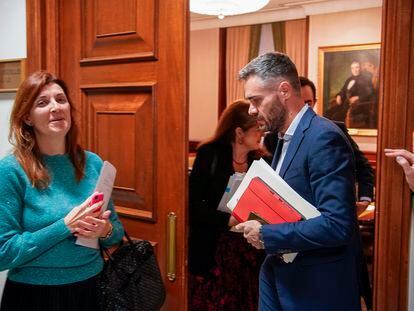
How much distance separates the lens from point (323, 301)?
140 centimetres

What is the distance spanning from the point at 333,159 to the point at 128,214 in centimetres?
98

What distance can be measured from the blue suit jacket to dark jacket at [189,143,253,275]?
3.01ft

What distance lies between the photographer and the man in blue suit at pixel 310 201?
4.30 ft

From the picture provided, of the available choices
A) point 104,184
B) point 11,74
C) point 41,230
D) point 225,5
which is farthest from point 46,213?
point 225,5

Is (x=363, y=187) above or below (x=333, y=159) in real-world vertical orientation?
below

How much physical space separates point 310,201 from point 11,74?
5.23 feet

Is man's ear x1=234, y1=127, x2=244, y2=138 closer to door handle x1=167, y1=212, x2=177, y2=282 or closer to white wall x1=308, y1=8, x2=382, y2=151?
door handle x1=167, y1=212, x2=177, y2=282

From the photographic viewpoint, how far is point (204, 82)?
6.98 meters

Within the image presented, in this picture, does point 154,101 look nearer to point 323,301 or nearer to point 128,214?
point 128,214

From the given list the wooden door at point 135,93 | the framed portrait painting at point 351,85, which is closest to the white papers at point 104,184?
the wooden door at point 135,93

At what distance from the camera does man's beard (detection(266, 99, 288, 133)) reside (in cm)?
154

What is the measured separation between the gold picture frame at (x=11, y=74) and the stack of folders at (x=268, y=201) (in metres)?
1.30

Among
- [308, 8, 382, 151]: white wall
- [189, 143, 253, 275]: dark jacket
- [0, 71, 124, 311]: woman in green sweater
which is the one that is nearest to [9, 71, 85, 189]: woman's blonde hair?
[0, 71, 124, 311]: woman in green sweater

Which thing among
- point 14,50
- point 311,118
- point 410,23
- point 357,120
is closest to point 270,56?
point 311,118
